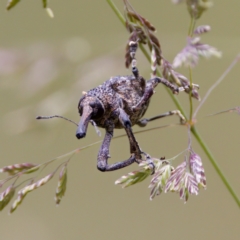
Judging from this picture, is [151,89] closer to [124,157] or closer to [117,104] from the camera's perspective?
[117,104]

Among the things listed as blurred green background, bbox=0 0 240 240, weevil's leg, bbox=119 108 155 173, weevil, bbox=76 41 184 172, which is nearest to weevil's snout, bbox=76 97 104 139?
weevil, bbox=76 41 184 172

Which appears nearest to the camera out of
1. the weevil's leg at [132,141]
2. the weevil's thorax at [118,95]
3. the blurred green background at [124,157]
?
the weevil's leg at [132,141]

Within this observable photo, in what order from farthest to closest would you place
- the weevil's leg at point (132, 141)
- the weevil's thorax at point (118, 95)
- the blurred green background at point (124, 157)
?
the blurred green background at point (124, 157), the weevil's thorax at point (118, 95), the weevil's leg at point (132, 141)

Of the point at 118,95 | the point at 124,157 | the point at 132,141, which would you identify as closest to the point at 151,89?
the point at 118,95

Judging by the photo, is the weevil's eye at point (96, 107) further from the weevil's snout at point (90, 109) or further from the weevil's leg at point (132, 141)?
the weevil's leg at point (132, 141)

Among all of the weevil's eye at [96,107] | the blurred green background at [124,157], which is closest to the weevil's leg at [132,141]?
the weevil's eye at [96,107]

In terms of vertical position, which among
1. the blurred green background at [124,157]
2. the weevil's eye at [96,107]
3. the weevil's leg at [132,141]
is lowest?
the blurred green background at [124,157]

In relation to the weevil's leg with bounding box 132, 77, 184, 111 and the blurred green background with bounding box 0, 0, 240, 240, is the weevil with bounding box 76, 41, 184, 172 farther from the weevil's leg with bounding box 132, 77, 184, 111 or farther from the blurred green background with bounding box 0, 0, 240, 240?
the blurred green background with bounding box 0, 0, 240, 240
